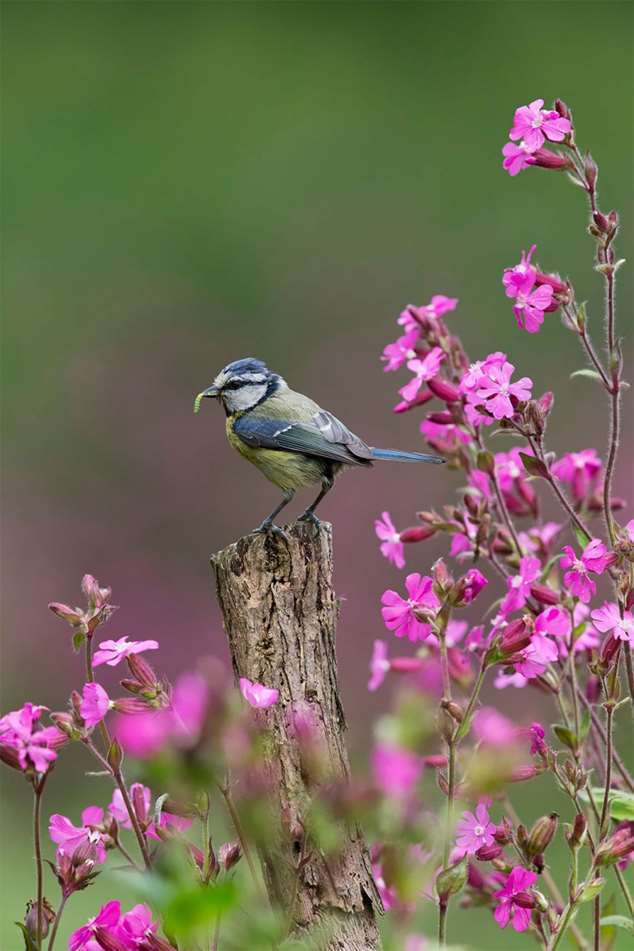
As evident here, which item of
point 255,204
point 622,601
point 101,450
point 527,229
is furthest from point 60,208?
point 622,601

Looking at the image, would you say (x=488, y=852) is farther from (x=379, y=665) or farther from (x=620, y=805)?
(x=379, y=665)

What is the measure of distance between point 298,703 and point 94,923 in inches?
13.2

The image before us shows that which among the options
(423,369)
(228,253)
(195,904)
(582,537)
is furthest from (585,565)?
(228,253)

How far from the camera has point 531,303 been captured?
1647mm

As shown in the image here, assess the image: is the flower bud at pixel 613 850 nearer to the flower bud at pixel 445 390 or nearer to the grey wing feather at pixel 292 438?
the flower bud at pixel 445 390

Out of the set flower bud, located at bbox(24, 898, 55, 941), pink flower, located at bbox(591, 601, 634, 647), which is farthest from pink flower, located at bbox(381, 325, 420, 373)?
flower bud, located at bbox(24, 898, 55, 941)

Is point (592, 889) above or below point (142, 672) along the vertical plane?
below

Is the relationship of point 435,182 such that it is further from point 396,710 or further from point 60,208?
point 396,710

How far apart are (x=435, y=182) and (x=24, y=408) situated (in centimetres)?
277

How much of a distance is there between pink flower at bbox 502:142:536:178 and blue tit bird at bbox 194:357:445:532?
63 centimetres

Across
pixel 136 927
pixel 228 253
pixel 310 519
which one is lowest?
pixel 136 927

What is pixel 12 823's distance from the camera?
225 inches

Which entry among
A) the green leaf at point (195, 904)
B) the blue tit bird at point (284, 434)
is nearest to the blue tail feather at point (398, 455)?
the blue tit bird at point (284, 434)

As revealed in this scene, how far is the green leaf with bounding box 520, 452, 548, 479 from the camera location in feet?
5.33
